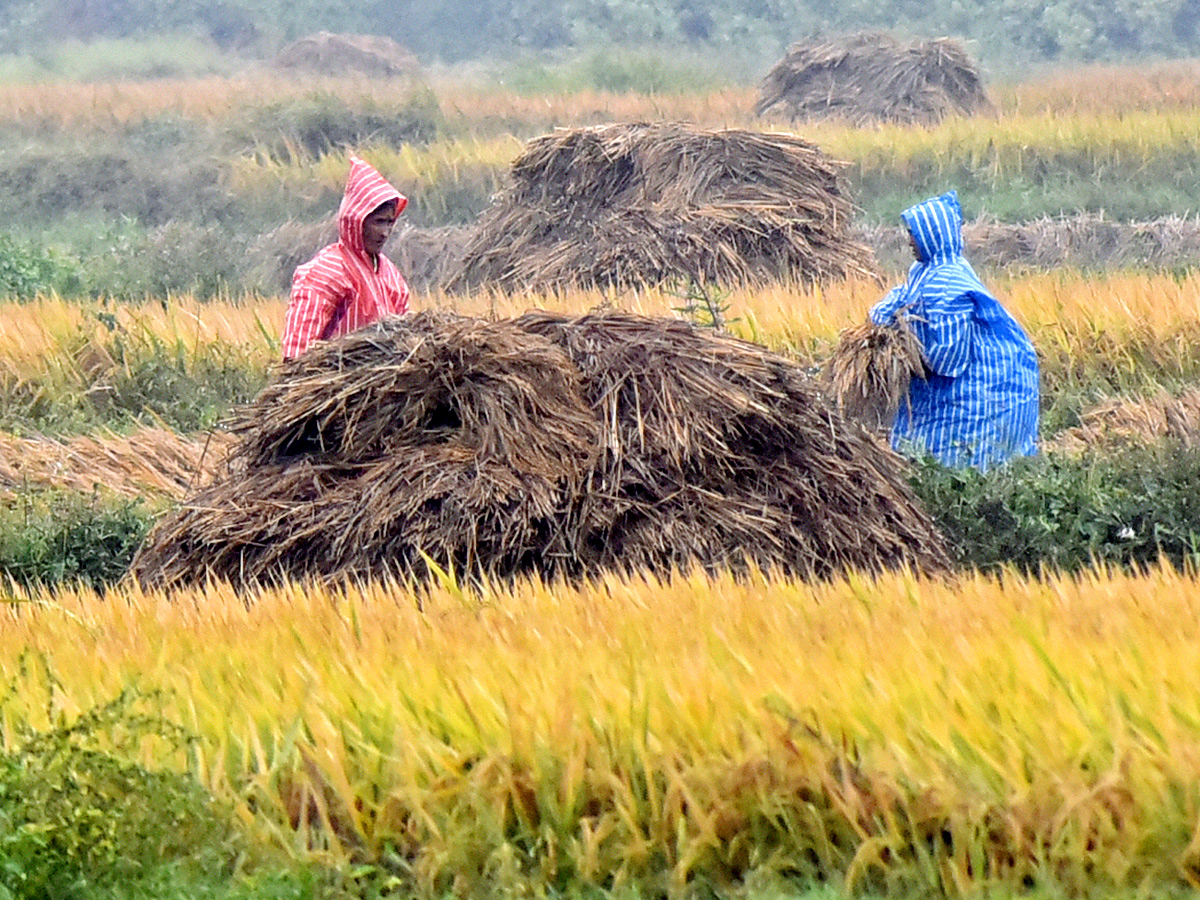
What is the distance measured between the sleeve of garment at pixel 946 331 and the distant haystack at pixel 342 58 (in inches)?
1212

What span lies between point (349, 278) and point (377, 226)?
221 mm

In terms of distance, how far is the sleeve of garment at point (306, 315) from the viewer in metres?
7.16

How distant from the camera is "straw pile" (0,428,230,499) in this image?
8453mm

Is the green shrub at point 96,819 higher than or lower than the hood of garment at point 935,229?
lower

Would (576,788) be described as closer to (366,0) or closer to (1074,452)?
(1074,452)

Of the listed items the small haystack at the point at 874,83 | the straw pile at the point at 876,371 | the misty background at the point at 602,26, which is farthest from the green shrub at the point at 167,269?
the misty background at the point at 602,26

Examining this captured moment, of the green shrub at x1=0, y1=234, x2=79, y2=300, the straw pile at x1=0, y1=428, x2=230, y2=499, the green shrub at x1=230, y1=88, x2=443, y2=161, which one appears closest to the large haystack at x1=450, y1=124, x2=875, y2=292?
the green shrub at x1=0, y1=234, x2=79, y2=300

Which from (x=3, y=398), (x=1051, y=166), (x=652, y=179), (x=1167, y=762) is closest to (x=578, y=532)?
(x=1167, y=762)

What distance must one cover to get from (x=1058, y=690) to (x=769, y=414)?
2.57 m

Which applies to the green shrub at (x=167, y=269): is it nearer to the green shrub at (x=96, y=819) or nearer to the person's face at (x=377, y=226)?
the person's face at (x=377, y=226)

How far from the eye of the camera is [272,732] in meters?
4.05

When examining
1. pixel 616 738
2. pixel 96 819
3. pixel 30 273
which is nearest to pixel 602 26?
pixel 30 273

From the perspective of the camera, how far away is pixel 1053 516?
23.6ft

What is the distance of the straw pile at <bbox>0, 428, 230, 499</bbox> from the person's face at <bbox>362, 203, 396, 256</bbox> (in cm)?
143
